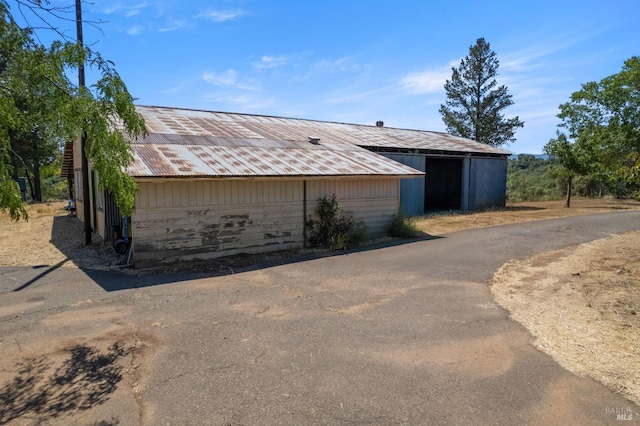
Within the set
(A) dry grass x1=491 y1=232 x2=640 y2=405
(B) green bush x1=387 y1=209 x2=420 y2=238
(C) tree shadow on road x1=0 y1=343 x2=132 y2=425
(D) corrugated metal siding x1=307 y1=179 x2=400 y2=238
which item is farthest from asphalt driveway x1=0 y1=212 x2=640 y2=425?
(B) green bush x1=387 y1=209 x2=420 y2=238

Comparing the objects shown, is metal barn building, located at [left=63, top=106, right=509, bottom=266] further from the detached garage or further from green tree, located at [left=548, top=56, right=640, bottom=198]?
green tree, located at [left=548, top=56, right=640, bottom=198]

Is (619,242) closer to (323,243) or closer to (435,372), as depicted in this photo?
(323,243)

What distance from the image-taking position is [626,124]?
26953 millimetres

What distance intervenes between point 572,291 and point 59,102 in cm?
855

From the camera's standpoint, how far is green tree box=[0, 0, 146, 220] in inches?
148

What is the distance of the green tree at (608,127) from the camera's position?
2472 cm

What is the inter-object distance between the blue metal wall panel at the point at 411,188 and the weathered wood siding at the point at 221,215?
22.1ft

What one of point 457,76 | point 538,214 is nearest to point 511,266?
point 538,214

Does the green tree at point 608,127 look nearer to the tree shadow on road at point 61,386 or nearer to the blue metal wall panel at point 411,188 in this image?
the blue metal wall panel at point 411,188

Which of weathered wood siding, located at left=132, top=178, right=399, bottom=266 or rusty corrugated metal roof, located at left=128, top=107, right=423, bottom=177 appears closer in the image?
weathered wood siding, located at left=132, top=178, right=399, bottom=266

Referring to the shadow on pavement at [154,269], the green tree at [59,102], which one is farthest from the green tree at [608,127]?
the green tree at [59,102]

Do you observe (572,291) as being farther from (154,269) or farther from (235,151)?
(235,151)

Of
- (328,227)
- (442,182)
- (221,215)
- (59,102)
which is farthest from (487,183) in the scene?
(59,102)

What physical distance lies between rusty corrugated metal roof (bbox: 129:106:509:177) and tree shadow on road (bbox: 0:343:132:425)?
11.2ft
